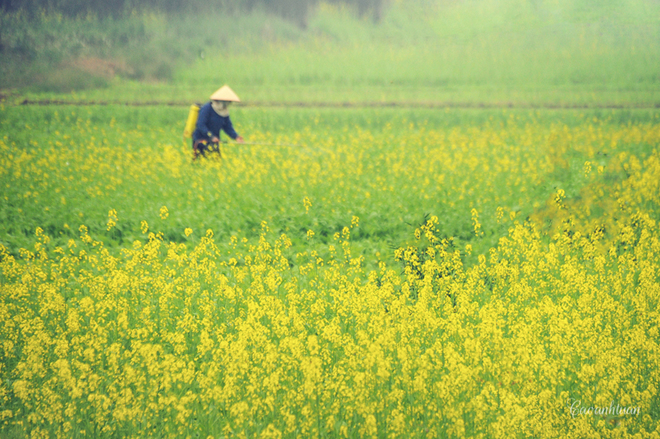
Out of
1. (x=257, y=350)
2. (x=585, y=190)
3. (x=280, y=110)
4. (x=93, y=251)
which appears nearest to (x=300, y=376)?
(x=257, y=350)

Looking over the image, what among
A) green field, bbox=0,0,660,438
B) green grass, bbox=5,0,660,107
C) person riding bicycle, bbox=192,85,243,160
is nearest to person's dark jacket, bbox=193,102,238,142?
person riding bicycle, bbox=192,85,243,160

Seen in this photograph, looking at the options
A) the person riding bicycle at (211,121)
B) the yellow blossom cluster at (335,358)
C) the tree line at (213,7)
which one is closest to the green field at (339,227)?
the yellow blossom cluster at (335,358)

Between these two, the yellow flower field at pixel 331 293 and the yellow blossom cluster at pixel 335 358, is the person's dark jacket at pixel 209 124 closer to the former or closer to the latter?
the yellow flower field at pixel 331 293

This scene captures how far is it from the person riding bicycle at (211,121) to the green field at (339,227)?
44 cm

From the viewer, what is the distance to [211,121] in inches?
290

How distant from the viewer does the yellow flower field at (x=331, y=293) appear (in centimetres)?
230

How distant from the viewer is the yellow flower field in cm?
230

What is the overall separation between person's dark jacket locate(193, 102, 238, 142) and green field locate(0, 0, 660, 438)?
51cm

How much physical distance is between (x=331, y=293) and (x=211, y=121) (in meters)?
Result: 4.86

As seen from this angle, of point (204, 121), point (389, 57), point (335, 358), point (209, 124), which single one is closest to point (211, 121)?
point (209, 124)

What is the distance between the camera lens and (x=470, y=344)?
243 centimetres

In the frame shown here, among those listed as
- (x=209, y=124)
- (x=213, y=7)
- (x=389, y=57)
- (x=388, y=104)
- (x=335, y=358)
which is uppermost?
(x=213, y=7)

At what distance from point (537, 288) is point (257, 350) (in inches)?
88.1

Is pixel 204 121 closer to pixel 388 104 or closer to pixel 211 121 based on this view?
pixel 211 121
